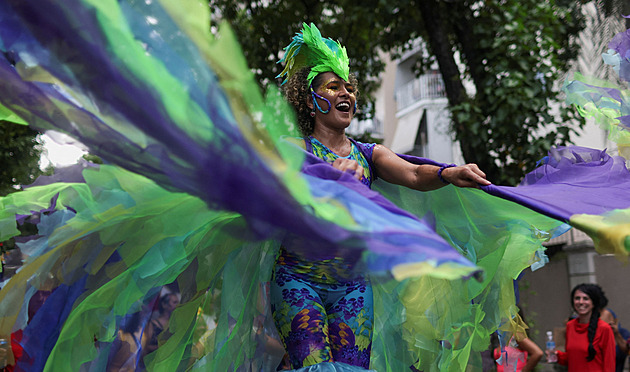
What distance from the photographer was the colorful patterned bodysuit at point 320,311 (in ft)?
7.61

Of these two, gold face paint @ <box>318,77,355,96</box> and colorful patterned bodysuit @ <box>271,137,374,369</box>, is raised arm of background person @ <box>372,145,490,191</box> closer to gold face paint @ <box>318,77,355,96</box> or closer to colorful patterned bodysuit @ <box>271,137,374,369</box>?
gold face paint @ <box>318,77,355,96</box>

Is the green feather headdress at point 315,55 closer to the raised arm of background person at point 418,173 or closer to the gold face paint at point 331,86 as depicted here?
the gold face paint at point 331,86

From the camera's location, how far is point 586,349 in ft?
17.5

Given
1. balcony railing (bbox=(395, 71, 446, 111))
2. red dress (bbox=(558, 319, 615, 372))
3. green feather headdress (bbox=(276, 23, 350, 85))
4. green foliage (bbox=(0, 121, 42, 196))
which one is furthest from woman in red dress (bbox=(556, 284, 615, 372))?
balcony railing (bbox=(395, 71, 446, 111))

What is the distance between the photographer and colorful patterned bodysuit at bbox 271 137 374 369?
2.32m

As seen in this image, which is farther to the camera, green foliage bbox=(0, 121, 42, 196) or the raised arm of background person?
green foliage bbox=(0, 121, 42, 196)

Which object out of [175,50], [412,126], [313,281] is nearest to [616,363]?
[313,281]

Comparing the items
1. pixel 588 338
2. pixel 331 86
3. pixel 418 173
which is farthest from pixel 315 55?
pixel 588 338

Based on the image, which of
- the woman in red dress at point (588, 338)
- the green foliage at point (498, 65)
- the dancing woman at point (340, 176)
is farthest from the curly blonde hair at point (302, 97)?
the green foliage at point (498, 65)

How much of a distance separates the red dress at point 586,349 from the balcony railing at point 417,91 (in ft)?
54.7

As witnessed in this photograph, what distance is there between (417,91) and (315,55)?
67.0 ft

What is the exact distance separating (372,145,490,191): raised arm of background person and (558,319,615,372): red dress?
333 centimetres

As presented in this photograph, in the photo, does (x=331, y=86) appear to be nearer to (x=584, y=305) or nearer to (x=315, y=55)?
(x=315, y=55)

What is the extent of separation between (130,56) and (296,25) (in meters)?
8.45
